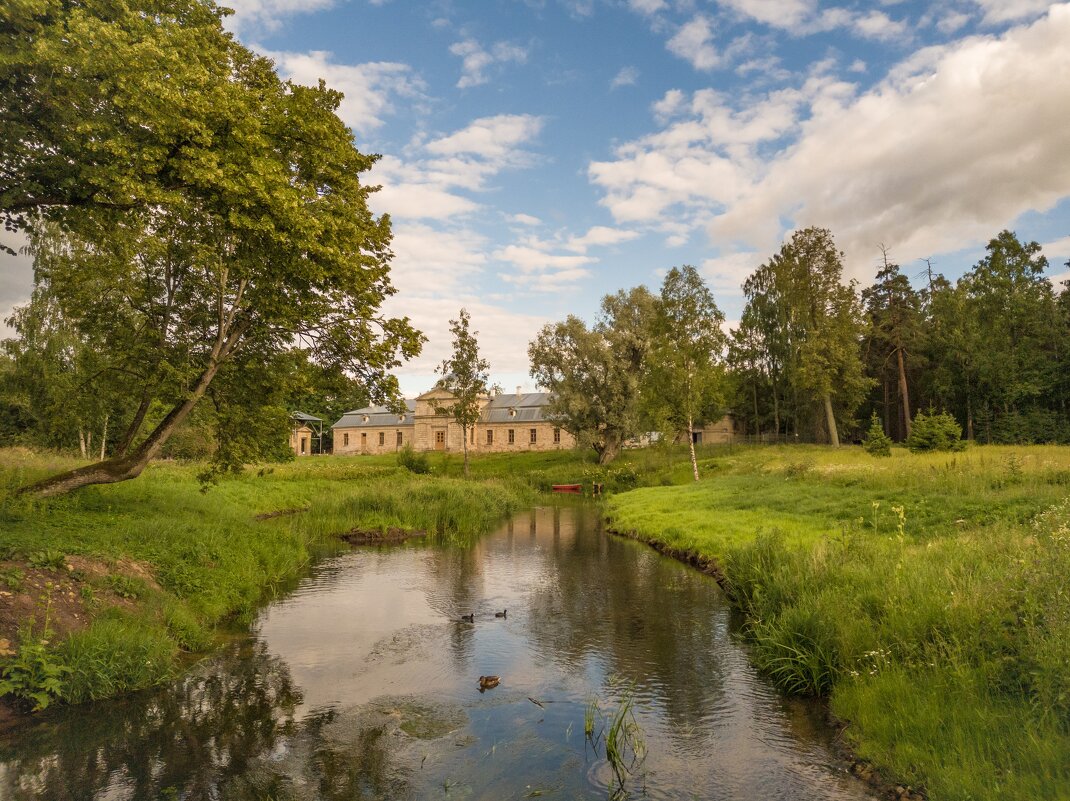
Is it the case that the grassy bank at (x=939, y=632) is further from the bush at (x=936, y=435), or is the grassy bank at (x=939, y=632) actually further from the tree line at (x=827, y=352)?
the tree line at (x=827, y=352)

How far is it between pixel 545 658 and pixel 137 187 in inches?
426

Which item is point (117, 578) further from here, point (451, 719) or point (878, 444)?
point (878, 444)

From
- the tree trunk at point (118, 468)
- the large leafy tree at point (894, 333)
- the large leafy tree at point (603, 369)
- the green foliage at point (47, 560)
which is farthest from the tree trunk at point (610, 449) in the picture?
the green foliage at point (47, 560)

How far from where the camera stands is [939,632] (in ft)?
25.7

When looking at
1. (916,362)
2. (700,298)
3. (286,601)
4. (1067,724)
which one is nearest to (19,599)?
(286,601)

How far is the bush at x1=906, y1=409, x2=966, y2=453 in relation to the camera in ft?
103

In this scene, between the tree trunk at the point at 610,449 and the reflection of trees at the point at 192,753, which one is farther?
the tree trunk at the point at 610,449

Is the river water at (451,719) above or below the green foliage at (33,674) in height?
below

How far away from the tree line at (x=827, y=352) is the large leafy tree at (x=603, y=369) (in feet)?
0.42

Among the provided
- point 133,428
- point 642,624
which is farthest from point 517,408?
point 642,624

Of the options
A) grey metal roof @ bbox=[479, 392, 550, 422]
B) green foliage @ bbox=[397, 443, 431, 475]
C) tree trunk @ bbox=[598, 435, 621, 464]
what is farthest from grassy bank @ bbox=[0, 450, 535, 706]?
grey metal roof @ bbox=[479, 392, 550, 422]

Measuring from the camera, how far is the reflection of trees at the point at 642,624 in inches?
388

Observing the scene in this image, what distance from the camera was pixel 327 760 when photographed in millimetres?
7414

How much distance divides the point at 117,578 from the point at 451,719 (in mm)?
6816
